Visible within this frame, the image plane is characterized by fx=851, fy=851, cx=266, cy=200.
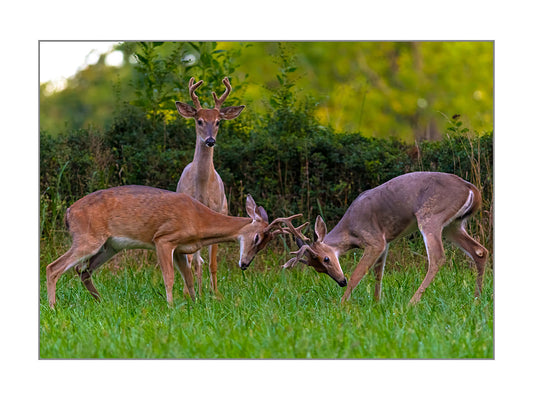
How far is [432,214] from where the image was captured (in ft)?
27.3

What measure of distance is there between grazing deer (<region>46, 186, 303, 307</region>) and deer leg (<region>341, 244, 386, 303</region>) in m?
0.83

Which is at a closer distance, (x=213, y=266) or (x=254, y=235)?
(x=254, y=235)

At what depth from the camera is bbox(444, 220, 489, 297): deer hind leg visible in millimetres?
8453

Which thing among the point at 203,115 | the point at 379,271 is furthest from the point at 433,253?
the point at 203,115

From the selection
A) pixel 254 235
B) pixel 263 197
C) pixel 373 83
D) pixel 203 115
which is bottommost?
pixel 254 235

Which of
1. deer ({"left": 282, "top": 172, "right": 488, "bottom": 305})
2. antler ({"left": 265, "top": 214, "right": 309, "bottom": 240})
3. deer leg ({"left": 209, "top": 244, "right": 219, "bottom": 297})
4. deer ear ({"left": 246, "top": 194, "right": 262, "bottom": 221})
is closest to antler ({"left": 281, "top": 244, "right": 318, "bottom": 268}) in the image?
deer ({"left": 282, "top": 172, "right": 488, "bottom": 305})

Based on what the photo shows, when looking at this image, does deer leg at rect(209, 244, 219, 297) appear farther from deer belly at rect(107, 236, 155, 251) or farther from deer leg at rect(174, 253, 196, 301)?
deer belly at rect(107, 236, 155, 251)

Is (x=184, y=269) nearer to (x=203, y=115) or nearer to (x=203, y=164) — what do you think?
(x=203, y=164)

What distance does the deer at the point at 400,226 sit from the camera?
8.27 m

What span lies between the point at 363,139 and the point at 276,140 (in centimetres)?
118

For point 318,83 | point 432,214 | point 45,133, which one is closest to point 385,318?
point 432,214

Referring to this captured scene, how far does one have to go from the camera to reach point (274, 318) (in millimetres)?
7145

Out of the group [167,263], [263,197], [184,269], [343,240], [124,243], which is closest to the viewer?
[167,263]

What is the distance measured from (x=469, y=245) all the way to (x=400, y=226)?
2.40 ft
